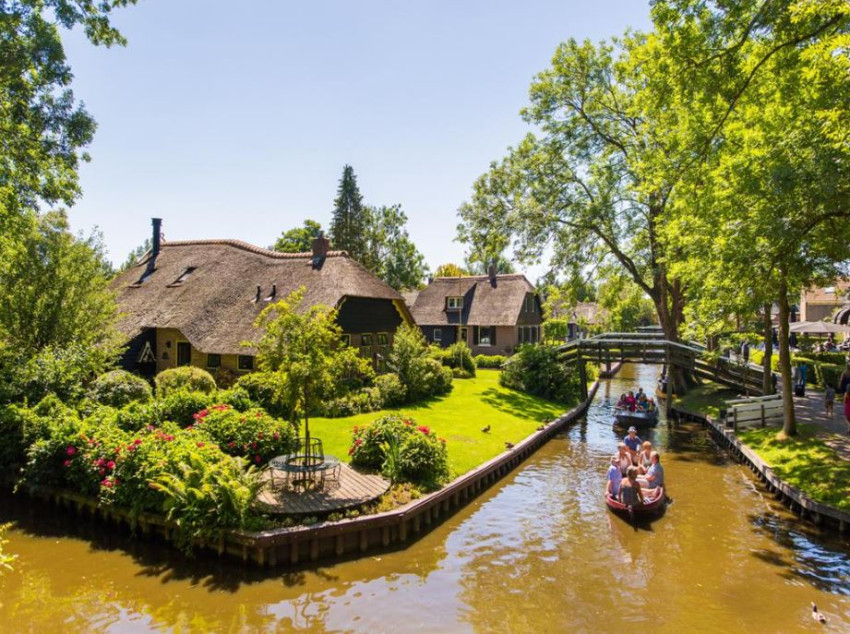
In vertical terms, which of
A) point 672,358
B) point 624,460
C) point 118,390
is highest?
point 672,358

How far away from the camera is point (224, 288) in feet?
99.0

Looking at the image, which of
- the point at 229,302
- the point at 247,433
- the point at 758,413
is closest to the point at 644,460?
the point at 758,413

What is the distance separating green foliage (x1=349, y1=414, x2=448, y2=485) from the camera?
1566 cm

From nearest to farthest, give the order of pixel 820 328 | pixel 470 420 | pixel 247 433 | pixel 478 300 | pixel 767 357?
pixel 247 433 → pixel 470 420 → pixel 767 357 → pixel 820 328 → pixel 478 300

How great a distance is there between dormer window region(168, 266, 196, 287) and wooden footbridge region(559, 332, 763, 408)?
73.6 feet

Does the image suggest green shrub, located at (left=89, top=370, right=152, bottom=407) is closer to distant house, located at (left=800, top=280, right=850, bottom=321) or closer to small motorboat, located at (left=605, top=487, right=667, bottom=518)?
small motorboat, located at (left=605, top=487, right=667, bottom=518)

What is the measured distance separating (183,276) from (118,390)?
14.1m

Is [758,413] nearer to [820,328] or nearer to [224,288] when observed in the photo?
[820,328]

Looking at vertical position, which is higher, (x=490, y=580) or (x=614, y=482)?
(x=614, y=482)

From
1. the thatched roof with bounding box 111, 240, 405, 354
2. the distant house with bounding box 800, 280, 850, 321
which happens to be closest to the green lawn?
the thatched roof with bounding box 111, 240, 405, 354

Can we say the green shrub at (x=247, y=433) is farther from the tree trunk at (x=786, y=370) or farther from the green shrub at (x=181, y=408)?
the tree trunk at (x=786, y=370)

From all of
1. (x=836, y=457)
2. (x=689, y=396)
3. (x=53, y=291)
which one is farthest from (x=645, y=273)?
(x=53, y=291)

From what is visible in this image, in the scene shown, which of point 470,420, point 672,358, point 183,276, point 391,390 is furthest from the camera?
point 183,276

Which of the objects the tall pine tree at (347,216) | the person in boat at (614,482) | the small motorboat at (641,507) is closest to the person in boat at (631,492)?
the small motorboat at (641,507)
